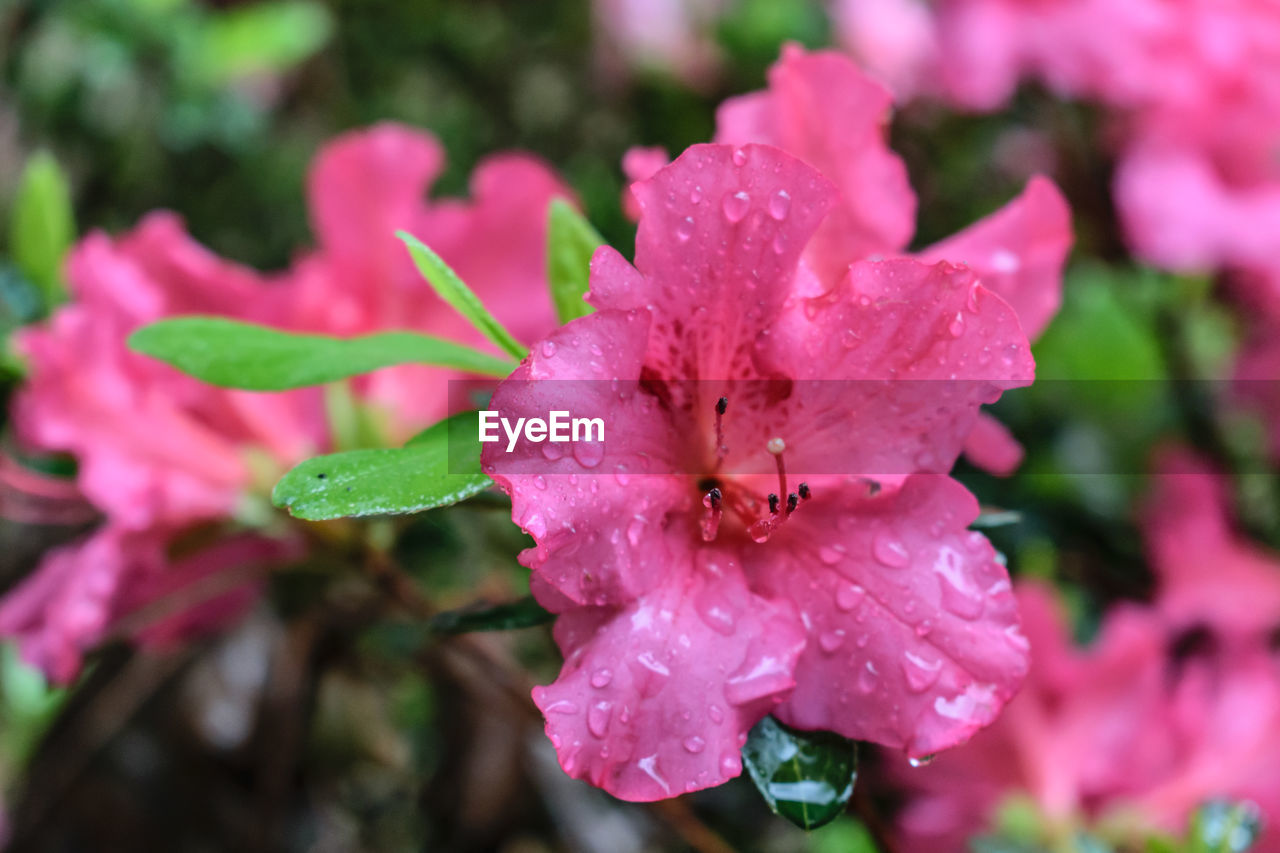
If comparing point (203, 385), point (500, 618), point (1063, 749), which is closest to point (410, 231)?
point (203, 385)

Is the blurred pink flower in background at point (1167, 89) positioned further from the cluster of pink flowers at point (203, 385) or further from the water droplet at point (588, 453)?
the water droplet at point (588, 453)

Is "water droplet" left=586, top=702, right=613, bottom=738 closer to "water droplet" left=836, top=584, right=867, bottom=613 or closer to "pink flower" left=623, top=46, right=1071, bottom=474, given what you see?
"water droplet" left=836, top=584, right=867, bottom=613

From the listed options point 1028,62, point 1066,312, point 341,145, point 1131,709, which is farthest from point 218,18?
point 1131,709

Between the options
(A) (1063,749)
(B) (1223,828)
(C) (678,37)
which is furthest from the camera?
(C) (678,37)

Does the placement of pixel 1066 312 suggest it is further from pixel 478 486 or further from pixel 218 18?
pixel 218 18

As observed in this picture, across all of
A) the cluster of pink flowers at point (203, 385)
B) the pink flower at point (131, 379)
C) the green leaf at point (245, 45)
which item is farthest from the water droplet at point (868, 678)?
the green leaf at point (245, 45)

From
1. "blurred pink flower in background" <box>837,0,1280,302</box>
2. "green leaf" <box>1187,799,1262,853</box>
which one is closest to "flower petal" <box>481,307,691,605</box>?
"green leaf" <box>1187,799,1262,853</box>

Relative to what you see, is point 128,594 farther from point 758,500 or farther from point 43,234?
point 758,500

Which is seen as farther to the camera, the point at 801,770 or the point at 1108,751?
the point at 1108,751

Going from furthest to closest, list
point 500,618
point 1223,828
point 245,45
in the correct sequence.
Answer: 1. point 245,45
2. point 1223,828
3. point 500,618
